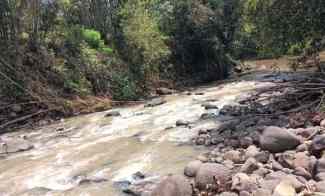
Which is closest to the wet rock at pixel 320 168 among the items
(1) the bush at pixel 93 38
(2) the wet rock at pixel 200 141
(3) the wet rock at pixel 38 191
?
(2) the wet rock at pixel 200 141

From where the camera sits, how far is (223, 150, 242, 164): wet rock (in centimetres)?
726

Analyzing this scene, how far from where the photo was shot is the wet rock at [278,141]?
7.18 m

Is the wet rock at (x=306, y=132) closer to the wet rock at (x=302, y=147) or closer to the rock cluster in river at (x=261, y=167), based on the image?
the rock cluster in river at (x=261, y=167)

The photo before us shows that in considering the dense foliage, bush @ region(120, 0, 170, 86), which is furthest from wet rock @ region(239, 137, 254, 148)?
bush @ region(120, 0, 170, 86)

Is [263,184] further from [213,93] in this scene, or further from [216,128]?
[213,93]

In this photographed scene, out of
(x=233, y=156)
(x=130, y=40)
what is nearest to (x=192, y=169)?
(x=233, y=156)

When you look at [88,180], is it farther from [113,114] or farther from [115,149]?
[113,114]

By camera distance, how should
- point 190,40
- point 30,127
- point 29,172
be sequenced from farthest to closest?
point 190,40, point 30,127, point 29,172

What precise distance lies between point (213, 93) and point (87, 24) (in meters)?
9.11

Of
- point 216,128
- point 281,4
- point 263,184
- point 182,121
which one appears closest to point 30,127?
point 182,121

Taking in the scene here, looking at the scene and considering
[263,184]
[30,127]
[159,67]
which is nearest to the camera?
[263,184]

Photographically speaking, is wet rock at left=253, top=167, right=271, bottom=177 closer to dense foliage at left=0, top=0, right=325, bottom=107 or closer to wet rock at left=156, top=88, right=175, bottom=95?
dense foliage at left=0, top=0, right=325, bottom=107

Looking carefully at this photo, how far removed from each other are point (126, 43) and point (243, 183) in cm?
1608

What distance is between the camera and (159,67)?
22797 mm
